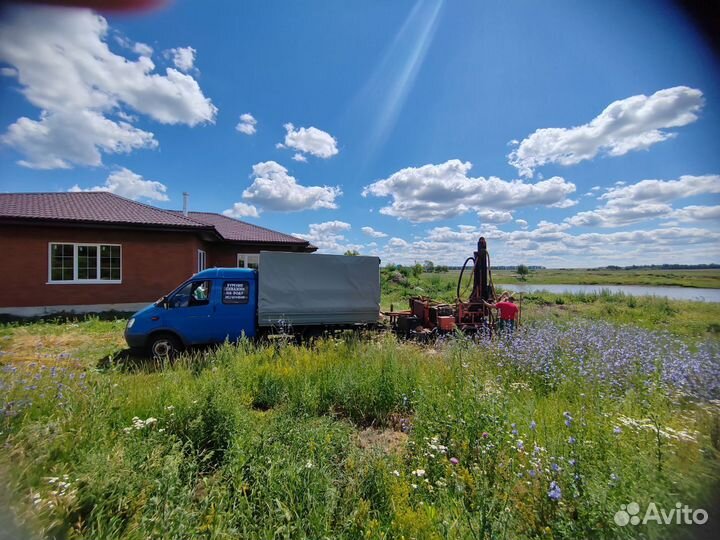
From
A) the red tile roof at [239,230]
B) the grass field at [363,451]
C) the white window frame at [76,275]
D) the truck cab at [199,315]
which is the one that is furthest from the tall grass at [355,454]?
the red tile roof at [239,230]

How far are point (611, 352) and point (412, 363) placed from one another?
3.27 meters

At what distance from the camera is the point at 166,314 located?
276 inches

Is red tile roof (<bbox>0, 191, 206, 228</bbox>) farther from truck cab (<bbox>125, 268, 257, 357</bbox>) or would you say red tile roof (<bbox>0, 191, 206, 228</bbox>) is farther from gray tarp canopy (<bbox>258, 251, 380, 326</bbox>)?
gray tarp canopy (<bbox>258, 251, 380, 326</bbox>)

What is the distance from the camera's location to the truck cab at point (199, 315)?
6906 millimetres

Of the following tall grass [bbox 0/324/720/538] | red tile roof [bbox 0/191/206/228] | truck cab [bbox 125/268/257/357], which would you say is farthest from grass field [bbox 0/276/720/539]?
red tile roof [bbox 0/191/206/228]

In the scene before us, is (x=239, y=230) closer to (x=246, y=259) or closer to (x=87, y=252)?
(x=246, y=259)

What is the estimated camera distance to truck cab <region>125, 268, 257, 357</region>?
6906 millimetres

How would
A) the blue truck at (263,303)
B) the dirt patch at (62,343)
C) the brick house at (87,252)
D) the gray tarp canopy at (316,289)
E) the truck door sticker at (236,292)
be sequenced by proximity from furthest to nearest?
the brick house at (87,252), the gray tarp canopy at (316,289), the truck door sticker at (236,292), the dirt patch at (62,343), the blue truck at (263,303)

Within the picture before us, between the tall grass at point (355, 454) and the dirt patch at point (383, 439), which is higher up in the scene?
the tall grass at point (355, 454)

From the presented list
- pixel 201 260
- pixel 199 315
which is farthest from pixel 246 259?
pixel 199 315

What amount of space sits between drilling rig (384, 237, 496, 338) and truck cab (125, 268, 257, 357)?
495cm

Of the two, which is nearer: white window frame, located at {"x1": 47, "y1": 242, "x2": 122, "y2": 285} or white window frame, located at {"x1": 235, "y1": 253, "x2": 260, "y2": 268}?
white window frame, located at {"x1": 47, "y1": 242, "x2": 122, "y2": 285}

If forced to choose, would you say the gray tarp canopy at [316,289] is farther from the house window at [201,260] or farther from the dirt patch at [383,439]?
the house window at [201,260]

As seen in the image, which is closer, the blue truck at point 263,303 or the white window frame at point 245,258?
the blue truck at point 263,303
